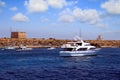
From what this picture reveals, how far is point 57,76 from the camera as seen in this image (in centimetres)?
5631

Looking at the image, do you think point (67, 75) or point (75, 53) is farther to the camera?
point (75, 53)

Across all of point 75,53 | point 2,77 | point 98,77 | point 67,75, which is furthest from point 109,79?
point 75,53

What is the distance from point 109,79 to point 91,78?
2.99 meters

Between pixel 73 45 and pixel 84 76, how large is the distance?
5642cm

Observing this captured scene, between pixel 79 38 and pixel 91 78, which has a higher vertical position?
pixel 79 38

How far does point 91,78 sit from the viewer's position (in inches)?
2117

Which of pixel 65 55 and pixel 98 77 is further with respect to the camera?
pixel 65 55

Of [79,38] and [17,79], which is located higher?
[79,38]

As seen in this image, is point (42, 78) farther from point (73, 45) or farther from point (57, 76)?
point (73, 45)

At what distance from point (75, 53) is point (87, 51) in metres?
4.86

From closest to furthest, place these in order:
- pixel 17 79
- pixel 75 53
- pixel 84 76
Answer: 1. pixel 17 79
2. pixel 84 76
3. pixel 75 53

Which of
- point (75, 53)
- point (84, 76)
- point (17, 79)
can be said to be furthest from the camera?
point (75, 53)

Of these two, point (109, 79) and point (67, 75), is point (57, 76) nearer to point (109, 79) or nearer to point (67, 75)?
point (67, 75)

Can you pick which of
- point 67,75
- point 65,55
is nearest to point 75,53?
point 65,55
